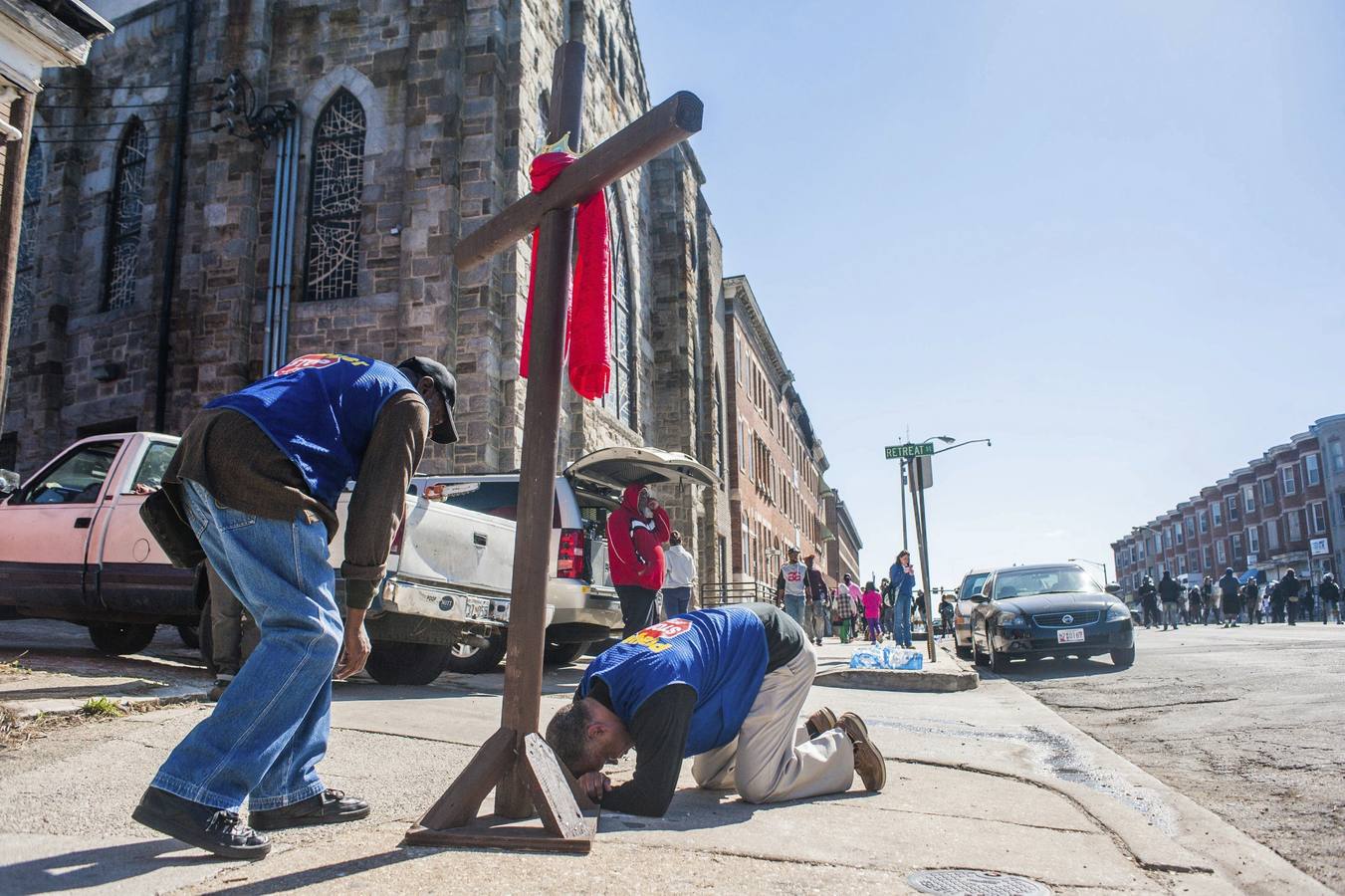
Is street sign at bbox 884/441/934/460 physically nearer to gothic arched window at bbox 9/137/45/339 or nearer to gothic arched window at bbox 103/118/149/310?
gothic arched window at bbox 103/118/149/310

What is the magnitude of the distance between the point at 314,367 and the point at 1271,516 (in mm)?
72713

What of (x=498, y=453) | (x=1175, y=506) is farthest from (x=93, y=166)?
(x=1175, y=506)

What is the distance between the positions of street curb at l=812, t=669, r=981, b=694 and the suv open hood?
8.80 feet

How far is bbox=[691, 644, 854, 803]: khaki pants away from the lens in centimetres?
401

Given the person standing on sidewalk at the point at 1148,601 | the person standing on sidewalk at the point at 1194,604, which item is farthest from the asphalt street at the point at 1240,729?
the person standing on sidewalk at the point at 1194,604

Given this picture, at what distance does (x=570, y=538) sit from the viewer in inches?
347

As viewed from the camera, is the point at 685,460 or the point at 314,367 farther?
the point at 685,460

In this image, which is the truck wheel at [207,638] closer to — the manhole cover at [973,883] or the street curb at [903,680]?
the manhole cover at [973,883]

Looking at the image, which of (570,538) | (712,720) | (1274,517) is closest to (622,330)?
(570,538)

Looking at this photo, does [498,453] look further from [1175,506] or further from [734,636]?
[1175,506]

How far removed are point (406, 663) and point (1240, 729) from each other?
5.74m

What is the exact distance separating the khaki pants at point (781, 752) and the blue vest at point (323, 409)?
1877 mm

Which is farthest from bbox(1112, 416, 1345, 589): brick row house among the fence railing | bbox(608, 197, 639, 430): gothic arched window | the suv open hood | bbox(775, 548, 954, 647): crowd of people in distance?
the suv open hood

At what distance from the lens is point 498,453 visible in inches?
553
